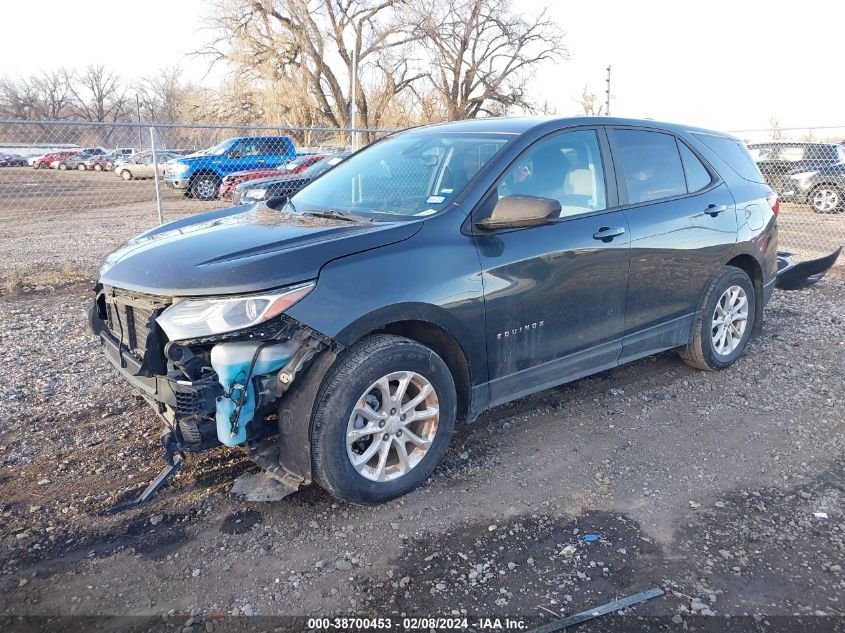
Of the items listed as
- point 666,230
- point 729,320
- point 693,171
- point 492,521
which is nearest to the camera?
point 492,521

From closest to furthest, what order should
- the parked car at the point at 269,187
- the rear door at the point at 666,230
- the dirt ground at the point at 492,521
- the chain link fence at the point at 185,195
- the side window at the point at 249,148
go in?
the dirt ground at the point at 492,521 → the rear door at the point at 666,230 → the chain link fence at the point at 185,195 → the parked car at the point at 269,187 → the side window at the point at 249,148

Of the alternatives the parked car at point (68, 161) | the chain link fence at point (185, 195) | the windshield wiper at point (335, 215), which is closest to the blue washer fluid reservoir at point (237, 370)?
the windshield wiper at point (335, 215)

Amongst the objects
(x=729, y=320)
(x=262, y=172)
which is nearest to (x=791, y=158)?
(x=729, y=320)

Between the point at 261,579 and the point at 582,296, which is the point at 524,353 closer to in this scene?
the point at 582,296

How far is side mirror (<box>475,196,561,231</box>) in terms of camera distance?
3.40m

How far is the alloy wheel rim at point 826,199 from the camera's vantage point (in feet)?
50.3

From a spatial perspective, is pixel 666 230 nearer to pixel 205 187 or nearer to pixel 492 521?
pixel 492 521

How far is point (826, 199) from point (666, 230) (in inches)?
540

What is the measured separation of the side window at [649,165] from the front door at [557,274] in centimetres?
22

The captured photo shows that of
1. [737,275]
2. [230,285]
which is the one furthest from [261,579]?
[737,275]

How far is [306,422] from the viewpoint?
292 cm

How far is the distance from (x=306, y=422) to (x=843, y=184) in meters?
16.3

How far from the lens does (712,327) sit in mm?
4938

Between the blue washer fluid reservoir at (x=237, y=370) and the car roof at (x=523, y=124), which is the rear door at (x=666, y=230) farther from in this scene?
the blue washer fluid reservoir at (x=237, y=370)
